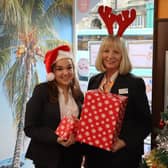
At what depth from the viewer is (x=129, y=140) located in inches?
80.3

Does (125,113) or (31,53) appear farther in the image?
(31,53)

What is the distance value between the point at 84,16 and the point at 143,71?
0.99 meters

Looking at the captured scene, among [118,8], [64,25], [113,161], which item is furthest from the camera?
[64,25]

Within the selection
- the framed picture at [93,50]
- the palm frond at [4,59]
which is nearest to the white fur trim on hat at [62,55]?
the palm frond at [4,59]

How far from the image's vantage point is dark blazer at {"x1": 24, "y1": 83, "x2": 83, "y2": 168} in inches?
81.9

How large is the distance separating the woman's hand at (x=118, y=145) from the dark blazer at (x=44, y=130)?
31cm

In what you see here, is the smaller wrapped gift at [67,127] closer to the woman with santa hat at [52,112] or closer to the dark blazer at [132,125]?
the woman with santa hat at [52,112]

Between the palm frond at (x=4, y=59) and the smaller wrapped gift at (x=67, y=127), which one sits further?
the palm frond at (x=4, y=59)

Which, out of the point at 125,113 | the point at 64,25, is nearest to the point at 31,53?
the point at 64,25

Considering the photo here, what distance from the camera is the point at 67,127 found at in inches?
77.7

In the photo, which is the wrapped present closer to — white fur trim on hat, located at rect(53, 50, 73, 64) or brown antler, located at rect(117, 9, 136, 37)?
white fur trim on hat, located at rect(53, 50, 73, 64)

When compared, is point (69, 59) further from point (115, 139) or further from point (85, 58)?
point (85, 58)

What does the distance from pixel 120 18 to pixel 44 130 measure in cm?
87

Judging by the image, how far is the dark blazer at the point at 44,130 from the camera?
2.08 metres
